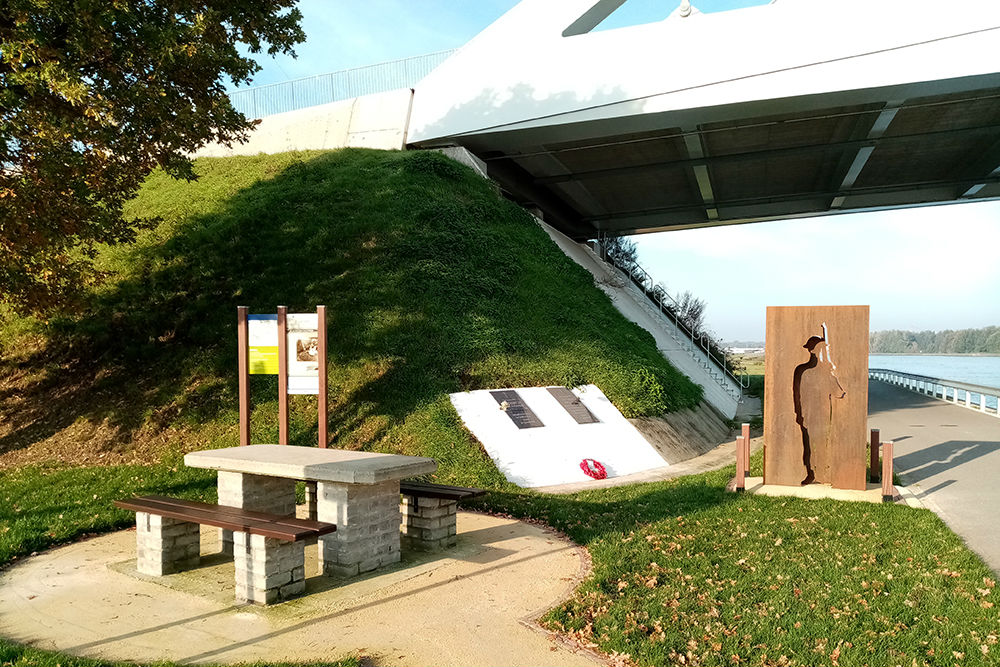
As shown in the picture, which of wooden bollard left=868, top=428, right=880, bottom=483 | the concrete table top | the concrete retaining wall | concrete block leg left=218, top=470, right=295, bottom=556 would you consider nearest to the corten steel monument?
wooden bollard left=868, top=428, right=880, bottom=483

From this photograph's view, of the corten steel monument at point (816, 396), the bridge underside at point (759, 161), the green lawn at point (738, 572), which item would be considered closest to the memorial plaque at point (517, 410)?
the green lawn at point (738, 572)

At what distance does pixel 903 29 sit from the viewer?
17875 millimetres

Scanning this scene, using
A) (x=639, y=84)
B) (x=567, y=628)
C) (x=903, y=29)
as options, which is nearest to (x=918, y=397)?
(x=903, y=29)

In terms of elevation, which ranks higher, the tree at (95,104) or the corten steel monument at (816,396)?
the tree at (95,104)

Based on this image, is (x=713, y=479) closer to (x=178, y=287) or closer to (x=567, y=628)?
(x=567, y=628)

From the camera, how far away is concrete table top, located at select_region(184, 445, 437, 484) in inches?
245

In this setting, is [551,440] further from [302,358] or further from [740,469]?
[302,358]

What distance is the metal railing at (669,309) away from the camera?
29938 mm

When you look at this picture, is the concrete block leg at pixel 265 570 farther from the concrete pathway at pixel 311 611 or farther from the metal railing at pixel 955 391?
the metal railing at pixel 955 391

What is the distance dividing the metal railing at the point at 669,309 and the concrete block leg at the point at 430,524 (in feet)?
73.8

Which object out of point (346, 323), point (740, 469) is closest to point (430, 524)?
point (740, 469)

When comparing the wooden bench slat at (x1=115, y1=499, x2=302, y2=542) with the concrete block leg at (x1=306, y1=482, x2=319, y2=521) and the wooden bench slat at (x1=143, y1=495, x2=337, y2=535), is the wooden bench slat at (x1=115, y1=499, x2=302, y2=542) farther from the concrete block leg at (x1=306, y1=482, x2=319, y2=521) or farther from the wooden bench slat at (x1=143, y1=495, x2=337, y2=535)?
the concrete block leg at (x1=306, y1=482, x2=319, y2=521)

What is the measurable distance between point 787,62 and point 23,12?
1690 cm

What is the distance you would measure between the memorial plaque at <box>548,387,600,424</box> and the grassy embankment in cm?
55
